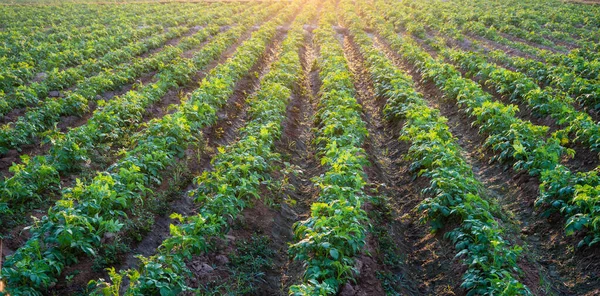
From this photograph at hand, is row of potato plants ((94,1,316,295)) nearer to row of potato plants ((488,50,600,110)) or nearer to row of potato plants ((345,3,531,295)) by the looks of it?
row of potato plants ((345,3,531,295))

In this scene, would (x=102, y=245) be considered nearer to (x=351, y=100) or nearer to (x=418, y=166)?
(x=418, y=166)

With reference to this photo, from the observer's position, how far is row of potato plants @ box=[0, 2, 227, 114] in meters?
11.7

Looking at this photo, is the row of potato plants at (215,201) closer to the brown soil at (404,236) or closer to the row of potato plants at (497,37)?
the brown soil at (404,236)

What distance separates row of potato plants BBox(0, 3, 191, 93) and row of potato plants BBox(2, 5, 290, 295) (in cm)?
701

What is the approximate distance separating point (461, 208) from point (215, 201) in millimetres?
3581

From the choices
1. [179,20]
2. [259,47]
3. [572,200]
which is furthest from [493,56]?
[179,20]

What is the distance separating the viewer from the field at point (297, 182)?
5.91m

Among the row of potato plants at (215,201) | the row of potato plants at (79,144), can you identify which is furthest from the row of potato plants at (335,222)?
the row of potato plants at (79,144)

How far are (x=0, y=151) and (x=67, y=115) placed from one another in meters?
2.72

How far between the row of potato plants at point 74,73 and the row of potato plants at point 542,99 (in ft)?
39.9

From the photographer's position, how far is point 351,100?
12000 millimetres

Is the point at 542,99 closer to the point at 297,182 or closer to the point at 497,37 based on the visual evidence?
the point at 297,182

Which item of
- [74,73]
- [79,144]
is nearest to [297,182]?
[79,144]

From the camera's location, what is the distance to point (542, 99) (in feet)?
39.5
